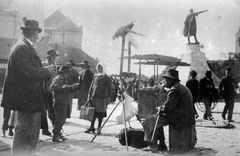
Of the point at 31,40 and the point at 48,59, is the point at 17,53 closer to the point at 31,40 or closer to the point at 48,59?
the point at 31,40

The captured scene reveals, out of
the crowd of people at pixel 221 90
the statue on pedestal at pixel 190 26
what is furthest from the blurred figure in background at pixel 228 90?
the statue on pedestal at pixel 190 26

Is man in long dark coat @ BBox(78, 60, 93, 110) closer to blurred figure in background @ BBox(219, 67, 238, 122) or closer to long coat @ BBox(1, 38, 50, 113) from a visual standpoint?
blurred figure in background @ BBox(219, 67, 238, 122)

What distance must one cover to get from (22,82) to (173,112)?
2674 millimetres

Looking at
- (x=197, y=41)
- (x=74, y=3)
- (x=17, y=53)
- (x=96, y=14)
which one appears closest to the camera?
(x=17, y=53)

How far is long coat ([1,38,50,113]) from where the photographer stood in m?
3.69

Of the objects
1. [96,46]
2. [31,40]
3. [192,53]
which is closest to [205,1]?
[96,46]

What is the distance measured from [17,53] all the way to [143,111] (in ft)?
22.6

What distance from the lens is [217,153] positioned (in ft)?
17.3

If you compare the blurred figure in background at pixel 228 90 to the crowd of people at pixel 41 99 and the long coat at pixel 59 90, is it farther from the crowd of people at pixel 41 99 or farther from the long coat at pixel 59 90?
the long coat at pixel 59 90

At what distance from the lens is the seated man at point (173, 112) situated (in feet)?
16.8

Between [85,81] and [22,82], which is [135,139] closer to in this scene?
[22,82]

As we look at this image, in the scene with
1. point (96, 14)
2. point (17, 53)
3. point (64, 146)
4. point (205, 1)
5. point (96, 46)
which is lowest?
point (64, 146)

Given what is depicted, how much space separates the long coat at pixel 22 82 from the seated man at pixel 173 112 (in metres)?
2.22

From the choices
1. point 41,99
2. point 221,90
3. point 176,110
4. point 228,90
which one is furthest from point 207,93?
point 41,99
